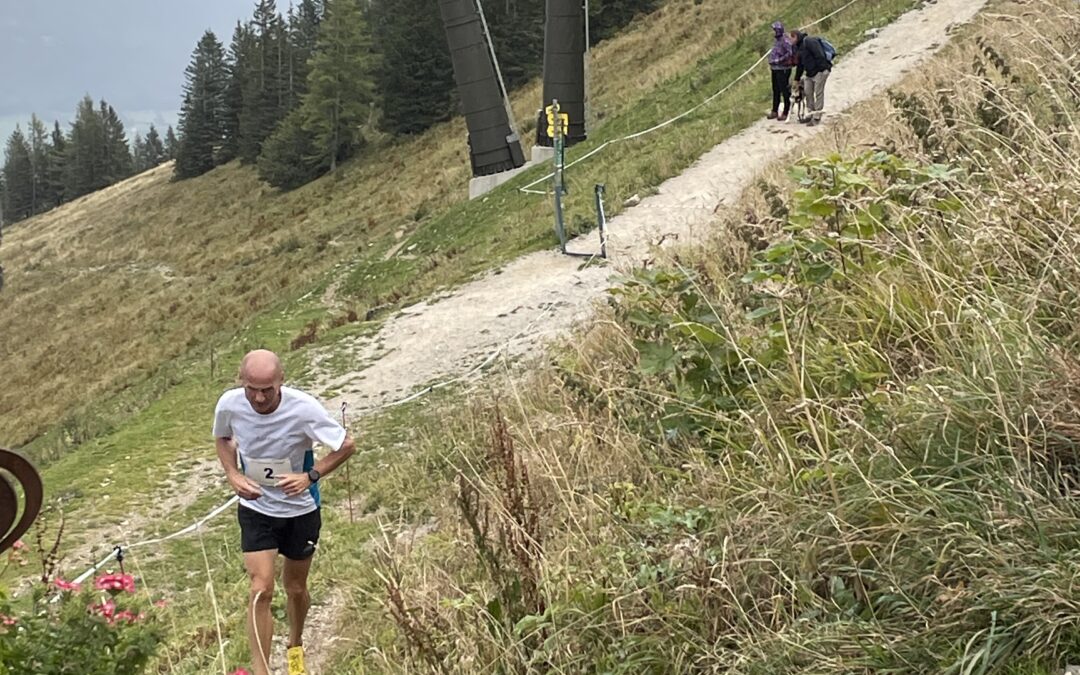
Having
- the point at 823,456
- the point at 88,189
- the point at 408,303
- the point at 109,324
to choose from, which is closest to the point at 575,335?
the point at 823,456

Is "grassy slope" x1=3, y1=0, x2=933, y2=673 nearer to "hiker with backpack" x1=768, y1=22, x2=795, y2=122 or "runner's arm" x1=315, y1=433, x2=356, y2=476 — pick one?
"runner's arm" x1=315, y1=433, x2=356, y2=476

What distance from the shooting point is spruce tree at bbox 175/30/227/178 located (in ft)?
232

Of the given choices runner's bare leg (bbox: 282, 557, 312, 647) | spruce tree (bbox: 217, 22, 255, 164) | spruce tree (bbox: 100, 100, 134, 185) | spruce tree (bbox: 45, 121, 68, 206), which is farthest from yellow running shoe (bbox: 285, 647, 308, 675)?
spruce tree (bbox: 45, 121, 68, 206)

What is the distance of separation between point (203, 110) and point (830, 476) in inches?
3185

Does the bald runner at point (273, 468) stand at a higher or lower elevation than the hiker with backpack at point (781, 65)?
lower

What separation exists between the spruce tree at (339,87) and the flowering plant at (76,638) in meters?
48.4

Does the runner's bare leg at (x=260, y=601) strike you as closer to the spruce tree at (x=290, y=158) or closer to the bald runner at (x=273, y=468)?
the bald runner at (x=273, y=468)

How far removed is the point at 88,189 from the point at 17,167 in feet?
58.1

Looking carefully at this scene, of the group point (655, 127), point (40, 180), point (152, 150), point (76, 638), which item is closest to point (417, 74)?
point (655, 127)

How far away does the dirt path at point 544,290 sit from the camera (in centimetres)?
1070

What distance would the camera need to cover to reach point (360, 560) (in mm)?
5750

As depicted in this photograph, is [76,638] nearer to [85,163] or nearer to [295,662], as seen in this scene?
[295,662]

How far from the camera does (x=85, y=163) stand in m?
100

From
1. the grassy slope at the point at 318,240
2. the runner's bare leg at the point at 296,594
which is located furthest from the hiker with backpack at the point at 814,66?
the runner's bare leg at the point at 296,594
